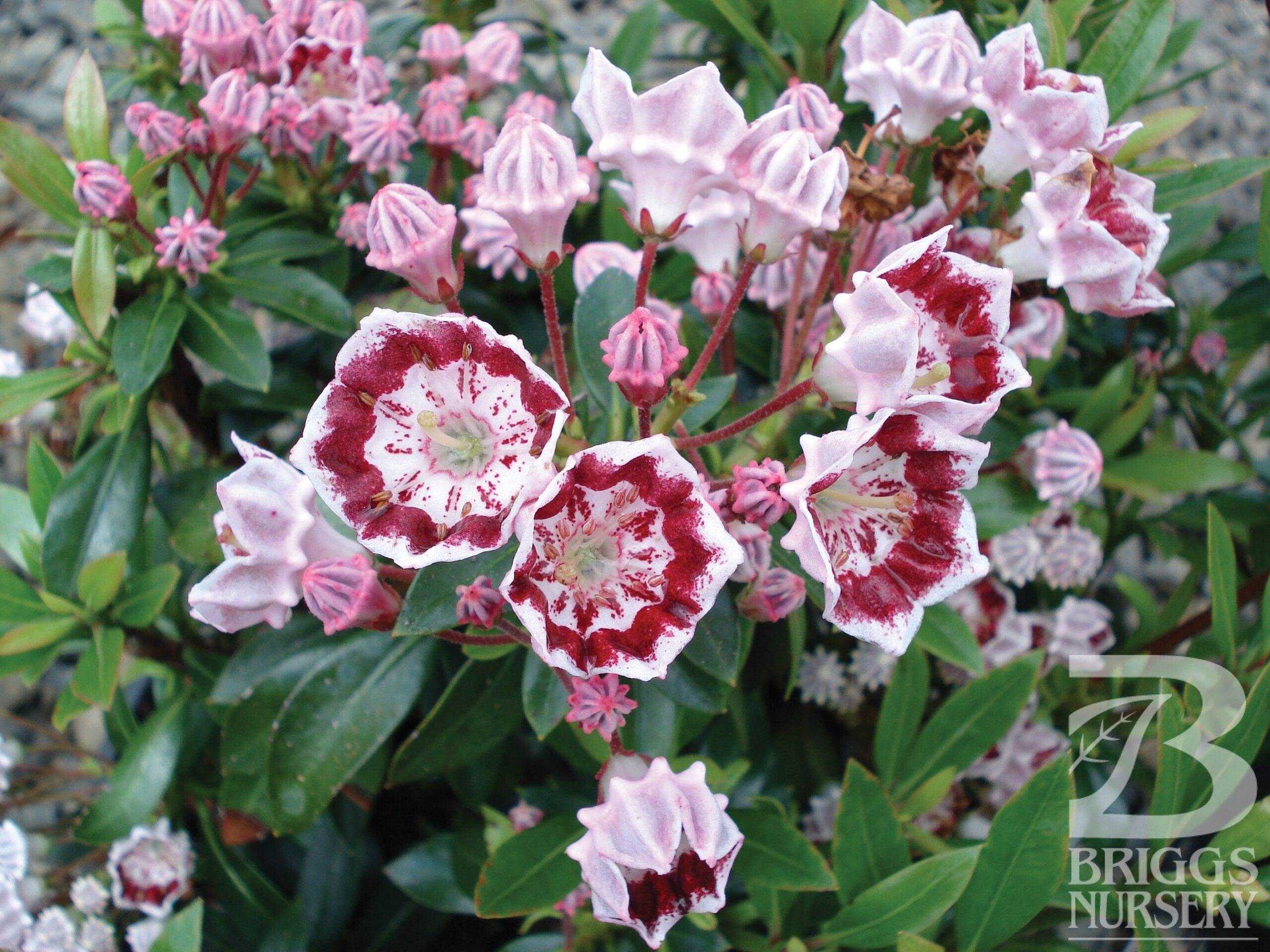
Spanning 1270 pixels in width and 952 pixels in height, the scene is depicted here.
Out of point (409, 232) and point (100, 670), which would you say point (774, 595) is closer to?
point (409, 232)

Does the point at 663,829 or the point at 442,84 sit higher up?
the point at 442,84

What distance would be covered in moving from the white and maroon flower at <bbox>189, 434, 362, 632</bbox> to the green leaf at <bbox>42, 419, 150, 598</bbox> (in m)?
0.55

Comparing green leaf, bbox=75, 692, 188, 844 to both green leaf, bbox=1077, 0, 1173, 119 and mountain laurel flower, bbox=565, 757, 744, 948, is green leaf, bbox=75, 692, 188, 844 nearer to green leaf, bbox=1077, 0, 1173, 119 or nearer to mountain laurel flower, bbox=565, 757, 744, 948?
mountain laurel flower, bbox=565, 757, 744, 948

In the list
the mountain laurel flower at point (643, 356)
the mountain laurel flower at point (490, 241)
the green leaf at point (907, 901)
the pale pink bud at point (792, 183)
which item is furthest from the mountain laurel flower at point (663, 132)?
the green leaf at point (907, 901)

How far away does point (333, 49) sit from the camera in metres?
1.61

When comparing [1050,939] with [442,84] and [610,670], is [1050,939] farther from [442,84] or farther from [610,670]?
[442,84]

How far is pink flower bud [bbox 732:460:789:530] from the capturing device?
3.34 ft

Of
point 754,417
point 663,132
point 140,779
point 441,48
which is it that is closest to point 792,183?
point 663,132

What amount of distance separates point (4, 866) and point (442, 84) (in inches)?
59.7

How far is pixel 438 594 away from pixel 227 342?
648 millimetres

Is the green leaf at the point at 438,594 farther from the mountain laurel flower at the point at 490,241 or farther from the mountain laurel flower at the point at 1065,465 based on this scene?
the mountain laurel flower at the point at 1065,465

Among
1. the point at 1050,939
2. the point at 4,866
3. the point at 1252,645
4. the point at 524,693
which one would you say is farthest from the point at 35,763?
the point at 1252,645

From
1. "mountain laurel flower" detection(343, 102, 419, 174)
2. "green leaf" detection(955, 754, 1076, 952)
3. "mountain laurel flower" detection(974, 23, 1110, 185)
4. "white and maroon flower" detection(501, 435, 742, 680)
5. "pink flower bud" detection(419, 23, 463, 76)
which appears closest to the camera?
"white and maroon flower" detection(501, 435, 742, 680)

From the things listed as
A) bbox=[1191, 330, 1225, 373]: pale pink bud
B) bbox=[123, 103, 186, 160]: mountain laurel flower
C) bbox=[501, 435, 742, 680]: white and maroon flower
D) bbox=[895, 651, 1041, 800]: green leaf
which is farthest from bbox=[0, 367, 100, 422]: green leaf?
bbox=[1191, 330, 1225, 373]: pale pink bud
